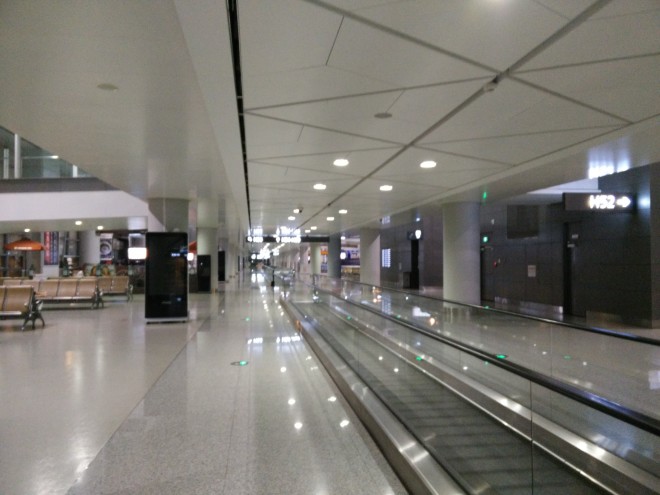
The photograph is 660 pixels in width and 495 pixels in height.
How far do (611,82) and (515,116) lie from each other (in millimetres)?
1288

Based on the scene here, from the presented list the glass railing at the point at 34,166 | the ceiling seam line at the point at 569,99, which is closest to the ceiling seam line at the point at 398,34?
the ceiling seam line at the point at 569,99

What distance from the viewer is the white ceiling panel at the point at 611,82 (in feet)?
14.3

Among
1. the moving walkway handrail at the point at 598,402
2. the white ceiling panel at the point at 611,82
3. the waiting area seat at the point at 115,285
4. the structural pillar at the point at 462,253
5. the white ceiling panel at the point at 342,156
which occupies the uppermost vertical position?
the white ceiling panel at the point at 342,156

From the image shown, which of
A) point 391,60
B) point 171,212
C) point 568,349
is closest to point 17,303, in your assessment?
point 171,212

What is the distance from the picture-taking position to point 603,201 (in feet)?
39.9

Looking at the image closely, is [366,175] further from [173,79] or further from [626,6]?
[626,6]

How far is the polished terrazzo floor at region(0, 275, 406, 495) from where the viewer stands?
3.50 meters

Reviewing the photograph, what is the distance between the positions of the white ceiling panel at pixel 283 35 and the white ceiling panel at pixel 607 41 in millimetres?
2004

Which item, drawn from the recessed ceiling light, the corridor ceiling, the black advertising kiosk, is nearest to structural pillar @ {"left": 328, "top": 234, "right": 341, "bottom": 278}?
the black advertising kiosk

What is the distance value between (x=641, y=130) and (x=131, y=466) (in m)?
7.34

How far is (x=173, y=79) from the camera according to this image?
4.75 meters

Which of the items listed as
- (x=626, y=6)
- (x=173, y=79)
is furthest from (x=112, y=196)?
(x=626, y=6)

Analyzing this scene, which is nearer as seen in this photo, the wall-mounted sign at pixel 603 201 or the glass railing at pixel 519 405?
the glass railing at pixel 519 405

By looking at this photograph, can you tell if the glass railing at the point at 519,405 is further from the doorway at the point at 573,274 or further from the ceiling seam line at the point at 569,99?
the doorway at the point at 573,274
